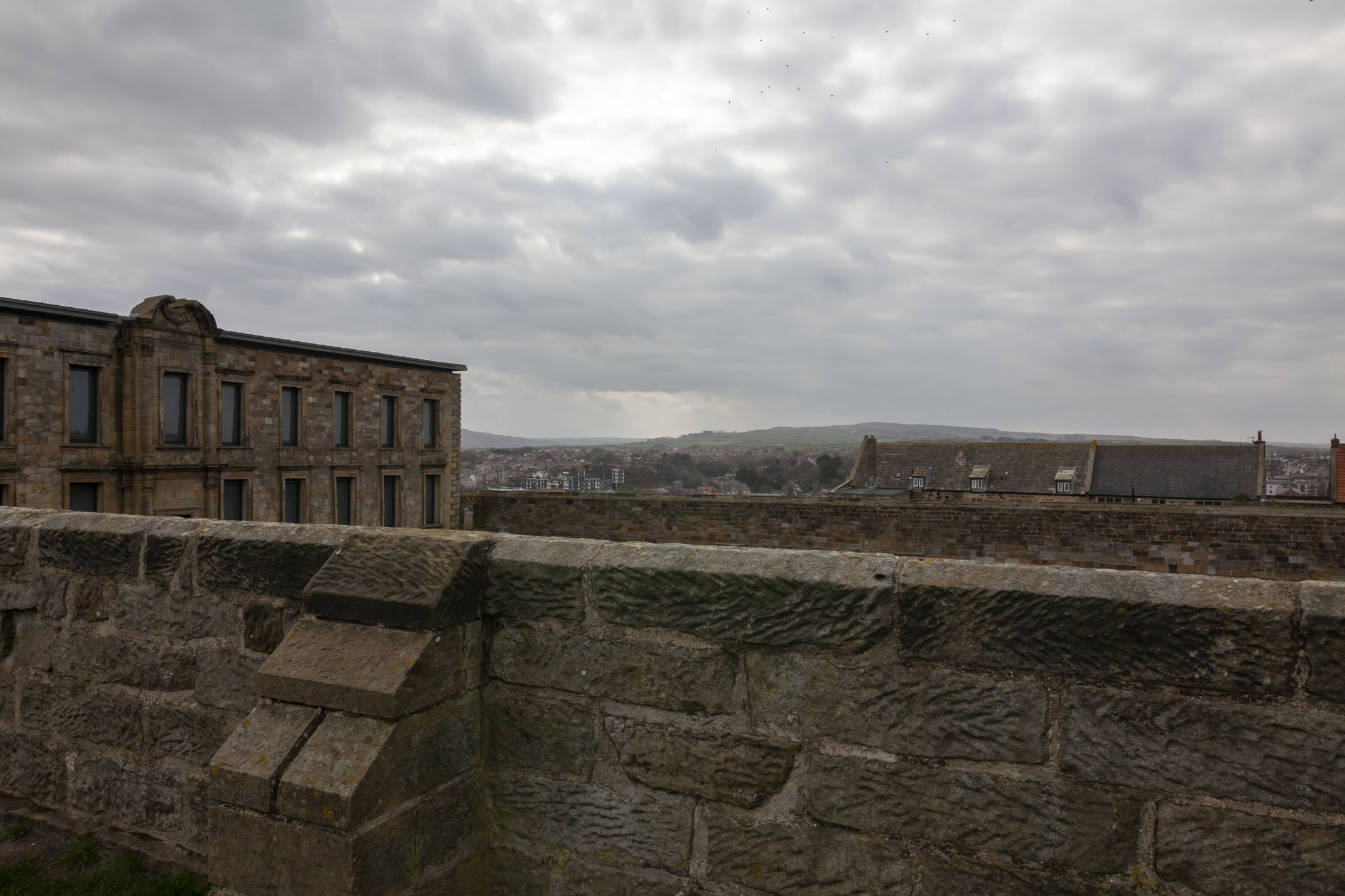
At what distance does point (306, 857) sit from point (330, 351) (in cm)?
2964

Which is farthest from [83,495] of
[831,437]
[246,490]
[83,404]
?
[831,437]

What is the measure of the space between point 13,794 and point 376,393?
29238 millimetres

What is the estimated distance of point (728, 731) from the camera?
2008mm

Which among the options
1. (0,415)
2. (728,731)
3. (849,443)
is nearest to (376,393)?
(0,415)

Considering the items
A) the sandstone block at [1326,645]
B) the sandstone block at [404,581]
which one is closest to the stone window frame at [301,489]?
the sandstone block at [404,581]

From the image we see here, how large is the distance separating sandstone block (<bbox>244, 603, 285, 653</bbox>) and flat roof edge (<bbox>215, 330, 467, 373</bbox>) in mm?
26540

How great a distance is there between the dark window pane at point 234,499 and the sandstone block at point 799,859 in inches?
1119

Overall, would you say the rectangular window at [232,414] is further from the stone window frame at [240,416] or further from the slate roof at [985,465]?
the slate roof at [985,465]

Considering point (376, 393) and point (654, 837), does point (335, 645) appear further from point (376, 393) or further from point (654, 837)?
point (376, 393)

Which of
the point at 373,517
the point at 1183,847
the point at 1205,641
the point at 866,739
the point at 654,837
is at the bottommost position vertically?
the point at 373,517

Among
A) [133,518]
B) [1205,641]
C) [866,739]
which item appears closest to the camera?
[1205,641]

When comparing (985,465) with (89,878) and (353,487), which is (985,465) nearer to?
(353,487)

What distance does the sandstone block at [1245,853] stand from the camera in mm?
1541

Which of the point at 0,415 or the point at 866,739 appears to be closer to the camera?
the point at 866,739
